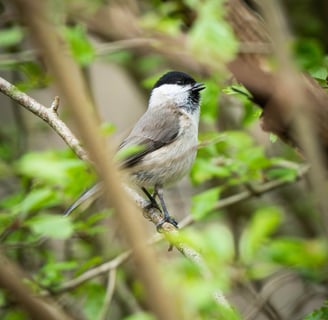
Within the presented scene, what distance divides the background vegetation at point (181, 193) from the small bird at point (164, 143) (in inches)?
4.1

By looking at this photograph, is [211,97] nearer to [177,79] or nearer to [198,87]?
[198,87]

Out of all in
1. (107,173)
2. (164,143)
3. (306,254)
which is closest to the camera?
(107,173)

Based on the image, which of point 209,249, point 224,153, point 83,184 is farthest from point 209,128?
point 209,249

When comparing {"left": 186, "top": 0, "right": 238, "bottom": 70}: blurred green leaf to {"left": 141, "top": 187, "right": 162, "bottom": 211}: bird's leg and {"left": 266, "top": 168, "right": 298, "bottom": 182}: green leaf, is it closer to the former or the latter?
{"left": 266, "top": 168, "right": 298, "bottom": 182}: green leaf

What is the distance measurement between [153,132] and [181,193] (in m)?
1.53

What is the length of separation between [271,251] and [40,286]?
5.02 feet

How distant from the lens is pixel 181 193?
5.28m

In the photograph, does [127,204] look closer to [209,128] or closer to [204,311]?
[204,311]

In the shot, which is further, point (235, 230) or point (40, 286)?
point (235, 230)

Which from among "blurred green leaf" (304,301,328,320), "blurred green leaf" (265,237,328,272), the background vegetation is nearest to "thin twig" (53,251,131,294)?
the background vegetation

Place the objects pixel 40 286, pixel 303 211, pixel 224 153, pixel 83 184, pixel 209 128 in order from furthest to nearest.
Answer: pixel 209 128, pixel 303 211, pixel 224 153, pixel 40 286, pixel 83 184

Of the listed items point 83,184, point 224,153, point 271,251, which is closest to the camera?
point 271,251

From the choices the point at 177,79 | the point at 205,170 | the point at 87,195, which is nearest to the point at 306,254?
the point at 205,170

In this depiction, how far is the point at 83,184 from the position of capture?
2.60 meters
